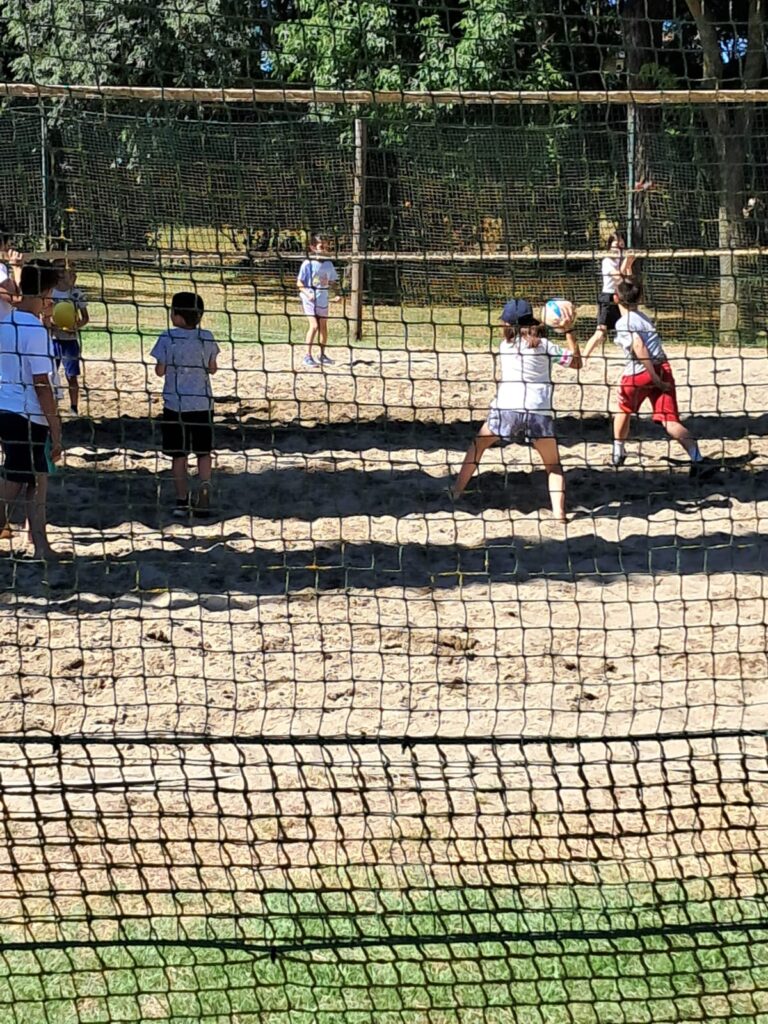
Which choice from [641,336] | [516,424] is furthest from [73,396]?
[641,336]

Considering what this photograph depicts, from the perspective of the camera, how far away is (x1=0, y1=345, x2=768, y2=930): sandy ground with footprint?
169 inches

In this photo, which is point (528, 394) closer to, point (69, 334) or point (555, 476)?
point (555, 476)

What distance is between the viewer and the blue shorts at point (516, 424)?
26.3 feet

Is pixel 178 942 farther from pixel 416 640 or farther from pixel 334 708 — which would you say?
pixel 416 640

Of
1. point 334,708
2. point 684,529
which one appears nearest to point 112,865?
point 334,708

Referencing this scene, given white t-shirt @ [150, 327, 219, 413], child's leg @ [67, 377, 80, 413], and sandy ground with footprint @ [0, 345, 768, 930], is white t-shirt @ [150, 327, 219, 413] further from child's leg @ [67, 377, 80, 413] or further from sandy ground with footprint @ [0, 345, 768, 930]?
child's leg @ [67, 377, 80, 413]

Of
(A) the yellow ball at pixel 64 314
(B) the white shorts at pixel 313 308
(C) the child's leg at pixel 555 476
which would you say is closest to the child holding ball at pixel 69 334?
(A) the yellow ball at pixel 64 314

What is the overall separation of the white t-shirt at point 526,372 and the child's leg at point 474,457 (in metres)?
0.21

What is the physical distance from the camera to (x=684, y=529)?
8141mm

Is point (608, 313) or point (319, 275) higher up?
point (319, 275)

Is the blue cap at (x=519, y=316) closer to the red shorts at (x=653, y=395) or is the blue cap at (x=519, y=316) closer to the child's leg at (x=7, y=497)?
the red shorts at (x=653, y=395)

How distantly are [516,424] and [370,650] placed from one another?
2.31 metres

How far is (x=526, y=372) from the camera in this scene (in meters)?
8.04

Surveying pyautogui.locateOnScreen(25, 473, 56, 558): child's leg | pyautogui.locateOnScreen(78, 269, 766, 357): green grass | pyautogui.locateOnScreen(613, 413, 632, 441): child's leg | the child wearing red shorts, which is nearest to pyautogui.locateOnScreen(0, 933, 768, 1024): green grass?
pyautogui.locateOnScreen(25, 473, 56, 558): child's leg
